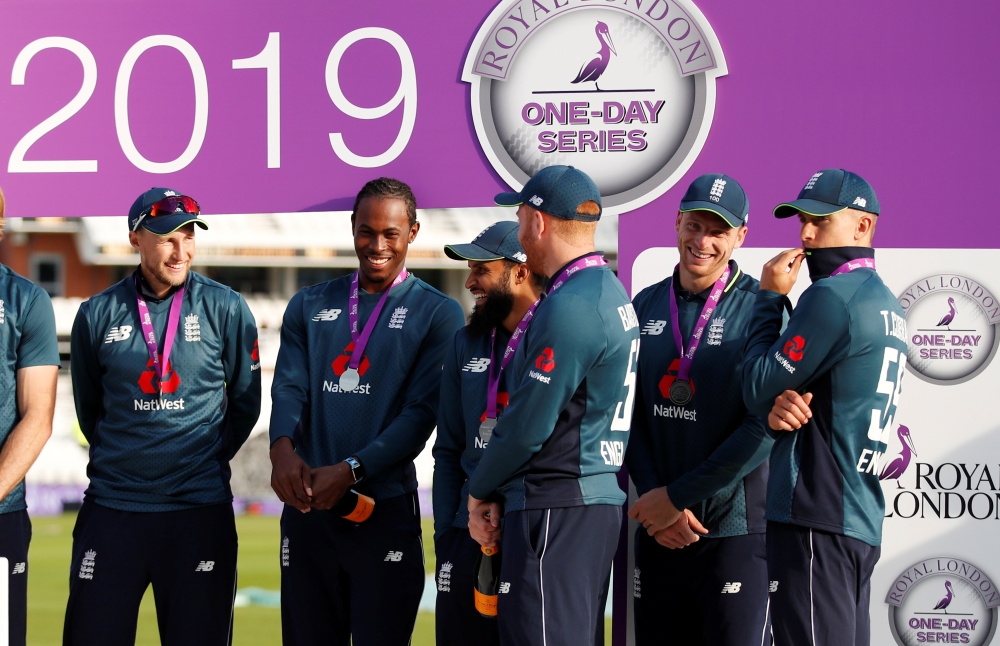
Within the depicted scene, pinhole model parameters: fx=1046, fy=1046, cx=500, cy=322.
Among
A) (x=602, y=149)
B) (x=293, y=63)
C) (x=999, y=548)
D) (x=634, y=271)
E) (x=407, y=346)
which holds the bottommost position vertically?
(x=999, y=548)

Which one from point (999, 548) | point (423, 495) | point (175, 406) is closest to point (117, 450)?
point (175, 406)

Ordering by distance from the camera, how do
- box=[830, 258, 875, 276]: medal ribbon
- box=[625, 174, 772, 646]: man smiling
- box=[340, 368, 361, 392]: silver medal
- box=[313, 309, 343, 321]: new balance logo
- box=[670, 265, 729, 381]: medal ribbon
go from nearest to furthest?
box=[830, 258, 875, 276]: medal ribbon → box=[625, 174, 772, 646]: man smiling → box=[670, 265, 729, 381]: medal ribbon → box=[340, 368, 361, 392]: silver medal → box=[313, 309, 343, 321]: new balance logo

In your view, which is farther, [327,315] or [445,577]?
[327,315]

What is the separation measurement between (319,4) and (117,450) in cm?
186

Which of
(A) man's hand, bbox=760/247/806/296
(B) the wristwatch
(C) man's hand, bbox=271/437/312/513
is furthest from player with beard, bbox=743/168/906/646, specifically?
(C) man's hand, bbox=271/437/312/513

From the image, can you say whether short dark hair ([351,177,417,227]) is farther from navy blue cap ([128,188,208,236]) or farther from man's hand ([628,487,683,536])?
man's hand ([628,487,683,536])

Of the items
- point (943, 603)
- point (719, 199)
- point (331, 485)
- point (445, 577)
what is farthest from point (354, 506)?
point (943, 603)

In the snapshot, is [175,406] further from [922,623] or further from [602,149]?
[922,623]

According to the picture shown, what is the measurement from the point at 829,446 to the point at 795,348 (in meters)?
0.28

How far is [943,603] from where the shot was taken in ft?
12.5

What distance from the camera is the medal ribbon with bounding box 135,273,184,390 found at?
11.6 feet

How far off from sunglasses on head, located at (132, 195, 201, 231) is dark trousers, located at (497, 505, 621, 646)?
1698 mm

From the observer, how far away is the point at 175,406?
11.6 feet

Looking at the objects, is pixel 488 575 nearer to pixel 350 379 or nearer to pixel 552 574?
pixel 552 574
